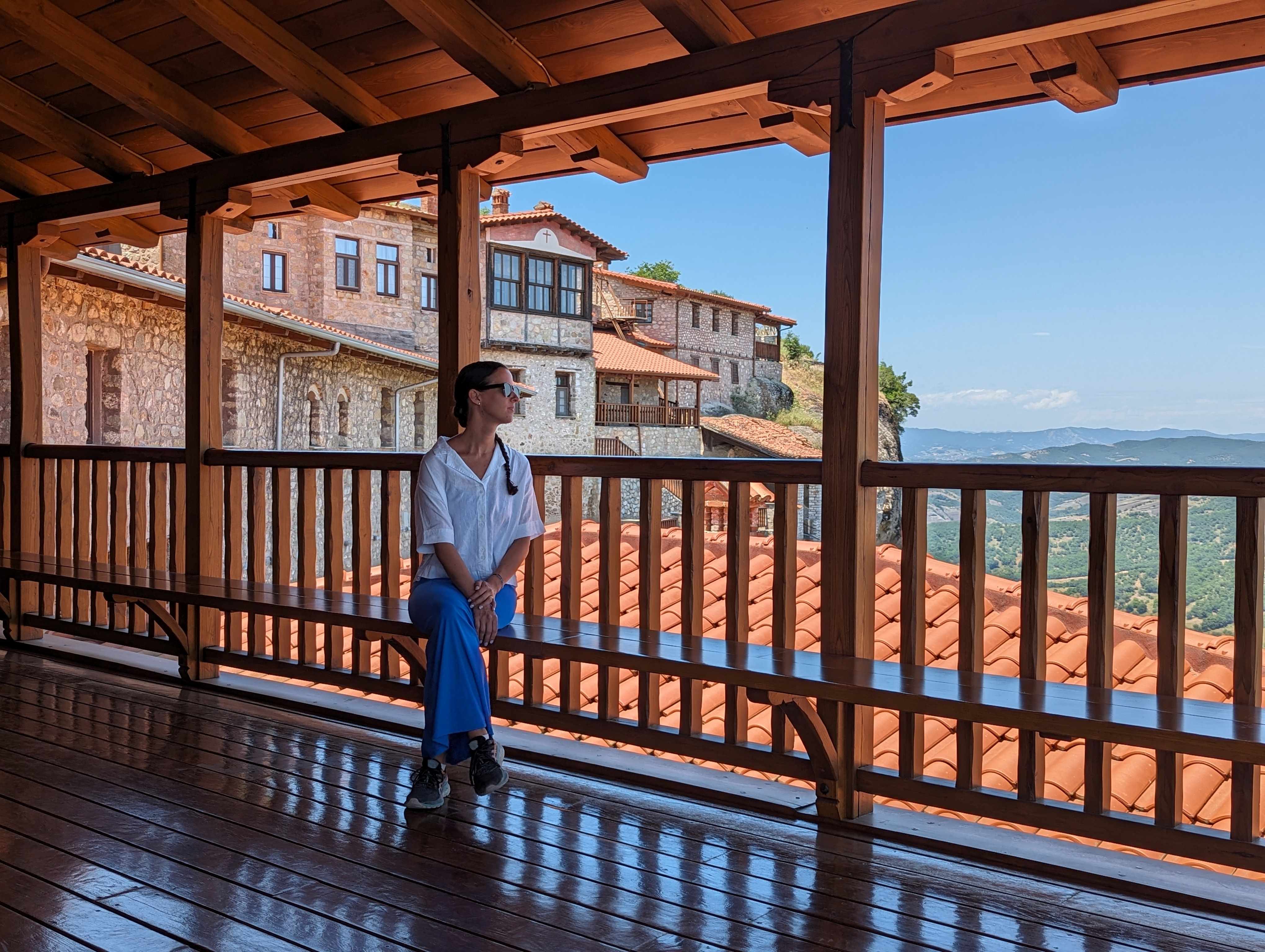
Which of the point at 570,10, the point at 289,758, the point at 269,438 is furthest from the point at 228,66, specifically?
the point at 269,438

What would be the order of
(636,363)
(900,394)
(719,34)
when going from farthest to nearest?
(900,394) < (636,363) < (719,34)

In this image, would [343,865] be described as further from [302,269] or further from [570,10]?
[302,269]

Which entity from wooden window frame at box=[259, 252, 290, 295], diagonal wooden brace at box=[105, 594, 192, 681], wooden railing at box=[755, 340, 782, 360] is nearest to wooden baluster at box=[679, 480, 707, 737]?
diagonal wooden brace at box=[105, 594, 192, 681]

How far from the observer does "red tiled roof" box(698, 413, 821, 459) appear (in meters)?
42.8

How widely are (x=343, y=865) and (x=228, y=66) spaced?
323 cm

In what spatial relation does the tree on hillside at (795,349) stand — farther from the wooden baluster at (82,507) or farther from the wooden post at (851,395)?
the wooden post at (851,395)

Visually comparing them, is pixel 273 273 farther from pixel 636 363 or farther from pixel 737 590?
pixel 737 590

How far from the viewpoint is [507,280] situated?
3086cm

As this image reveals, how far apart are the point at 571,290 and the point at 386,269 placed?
22.0ft

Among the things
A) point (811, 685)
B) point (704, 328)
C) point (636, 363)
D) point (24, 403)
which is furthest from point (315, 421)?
point (704, 328)

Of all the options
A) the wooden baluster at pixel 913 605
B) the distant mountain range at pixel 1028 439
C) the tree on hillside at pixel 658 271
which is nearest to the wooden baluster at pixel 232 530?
the wooden baluster at pixel 913 605

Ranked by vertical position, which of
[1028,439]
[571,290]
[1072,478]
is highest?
[571,290]

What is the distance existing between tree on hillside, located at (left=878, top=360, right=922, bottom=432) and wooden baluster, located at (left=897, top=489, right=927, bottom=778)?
54605mm

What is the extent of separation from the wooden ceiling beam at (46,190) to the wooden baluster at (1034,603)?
454cm
